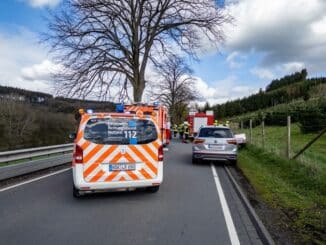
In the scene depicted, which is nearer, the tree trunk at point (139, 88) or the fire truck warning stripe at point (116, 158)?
the fire truck warning stripe at point (116, 158)

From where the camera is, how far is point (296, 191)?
790cm

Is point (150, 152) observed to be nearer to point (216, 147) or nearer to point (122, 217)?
point (122, 217)

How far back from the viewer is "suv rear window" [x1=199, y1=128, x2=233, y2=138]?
43.8 feet

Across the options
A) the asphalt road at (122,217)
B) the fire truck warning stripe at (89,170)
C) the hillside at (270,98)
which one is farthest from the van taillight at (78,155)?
the hillside at (270,98)

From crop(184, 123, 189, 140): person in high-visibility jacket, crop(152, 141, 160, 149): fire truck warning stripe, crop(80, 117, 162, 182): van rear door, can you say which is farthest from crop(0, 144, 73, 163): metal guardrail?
crop(184, 123, 189, 140): person in high-visibility jacket

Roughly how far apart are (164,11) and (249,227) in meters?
23.5

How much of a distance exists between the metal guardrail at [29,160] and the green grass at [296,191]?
22.6ft

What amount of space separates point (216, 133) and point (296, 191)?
19.0 feet

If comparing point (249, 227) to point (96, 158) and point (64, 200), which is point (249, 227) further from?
point (64, 200)

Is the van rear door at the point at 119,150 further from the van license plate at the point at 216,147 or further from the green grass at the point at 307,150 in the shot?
the van license plate at the point at 216,147

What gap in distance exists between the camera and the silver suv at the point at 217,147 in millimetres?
Answer: 12969

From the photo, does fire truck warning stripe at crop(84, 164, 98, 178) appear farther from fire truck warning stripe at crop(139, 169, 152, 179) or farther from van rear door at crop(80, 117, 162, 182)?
fire truck warning stripe at crop(139, 169, 152, 179)

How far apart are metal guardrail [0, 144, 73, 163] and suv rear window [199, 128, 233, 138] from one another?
5.94 m

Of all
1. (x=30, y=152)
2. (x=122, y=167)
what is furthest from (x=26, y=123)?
(x=122, y=167)
